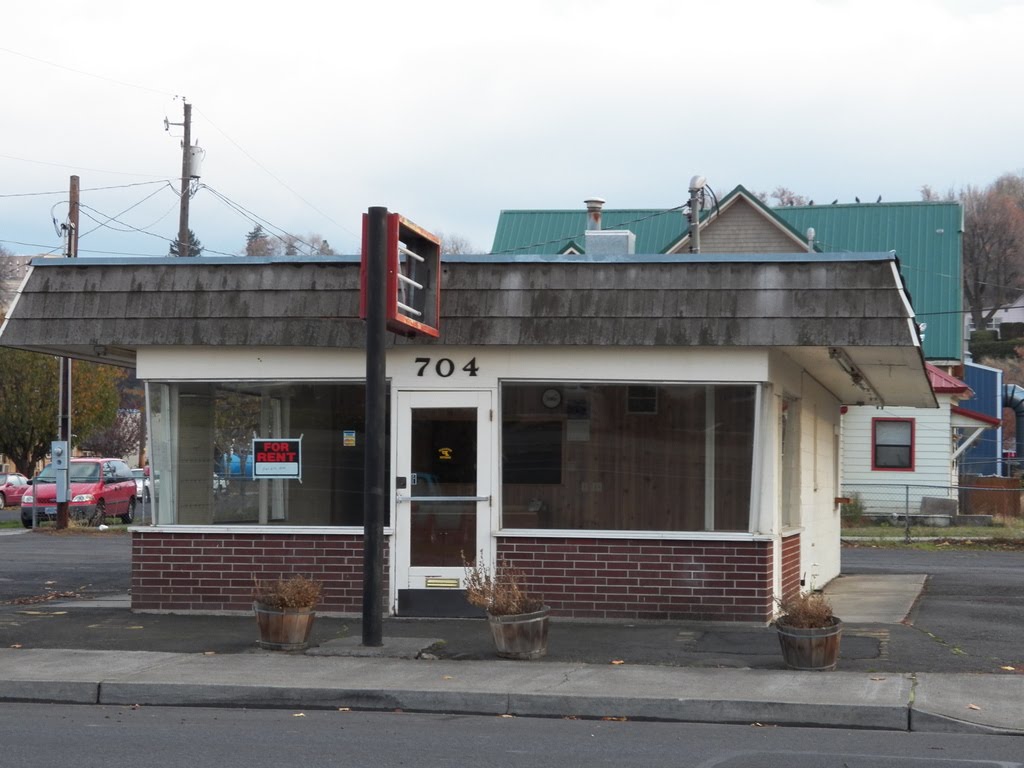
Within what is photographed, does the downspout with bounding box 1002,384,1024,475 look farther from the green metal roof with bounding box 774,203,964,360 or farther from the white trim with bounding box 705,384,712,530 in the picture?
the white trim with bounding box 705,384,712,530

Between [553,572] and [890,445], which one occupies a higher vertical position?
[890,445]

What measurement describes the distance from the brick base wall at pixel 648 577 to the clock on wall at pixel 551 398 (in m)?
1.31

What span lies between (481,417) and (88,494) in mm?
21379

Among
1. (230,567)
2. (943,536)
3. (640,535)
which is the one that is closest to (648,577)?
(640,535)

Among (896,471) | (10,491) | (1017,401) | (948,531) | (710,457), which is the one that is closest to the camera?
(710,457)

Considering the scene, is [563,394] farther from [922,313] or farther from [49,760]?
[922,313]

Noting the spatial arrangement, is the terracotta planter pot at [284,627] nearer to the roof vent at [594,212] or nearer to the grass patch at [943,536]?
the roof vent at [594,212]

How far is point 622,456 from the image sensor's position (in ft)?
42.5

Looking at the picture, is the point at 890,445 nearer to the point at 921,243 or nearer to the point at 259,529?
the point at 921,243

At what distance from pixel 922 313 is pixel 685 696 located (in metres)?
29.8

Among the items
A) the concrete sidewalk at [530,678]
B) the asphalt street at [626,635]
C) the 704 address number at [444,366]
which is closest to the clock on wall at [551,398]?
the 704 address number at [444,366]

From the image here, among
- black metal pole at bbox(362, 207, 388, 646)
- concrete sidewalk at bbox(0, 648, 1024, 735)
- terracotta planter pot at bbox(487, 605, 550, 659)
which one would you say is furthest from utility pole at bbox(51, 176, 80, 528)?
terracotta planter pot at bbox(487, 605, 550, 659)

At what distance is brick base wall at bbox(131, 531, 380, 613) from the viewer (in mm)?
12836

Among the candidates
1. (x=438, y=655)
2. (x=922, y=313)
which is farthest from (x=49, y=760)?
(x=922, y=313)
